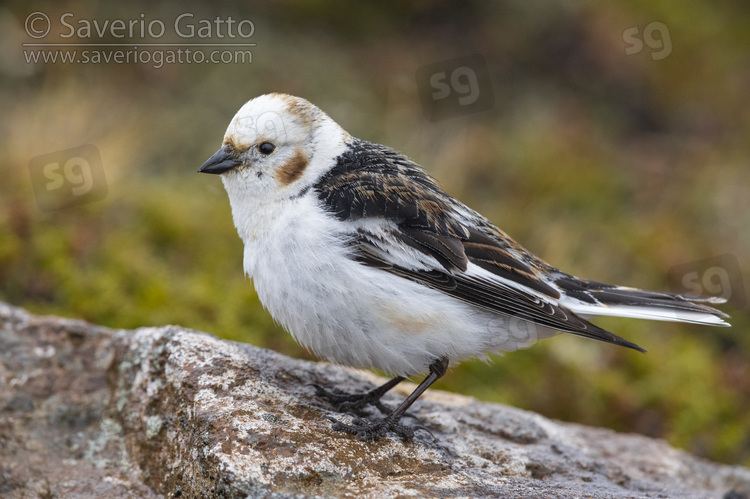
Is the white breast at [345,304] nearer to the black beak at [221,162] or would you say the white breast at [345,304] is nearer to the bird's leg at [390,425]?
the bird's leg at [390,425]

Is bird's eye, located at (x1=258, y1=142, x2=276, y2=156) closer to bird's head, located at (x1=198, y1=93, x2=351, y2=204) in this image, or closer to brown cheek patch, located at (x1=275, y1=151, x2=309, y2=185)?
bird's head, located at (x1=198, y1=93, x2=351, y2=204)

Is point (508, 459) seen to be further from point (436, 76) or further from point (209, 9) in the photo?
point (209, 9)

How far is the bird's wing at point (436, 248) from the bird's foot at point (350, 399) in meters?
0.81

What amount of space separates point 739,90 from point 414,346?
1206 centimetres

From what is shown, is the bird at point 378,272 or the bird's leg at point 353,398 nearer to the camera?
the bird at point 378,272

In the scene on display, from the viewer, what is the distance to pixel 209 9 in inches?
477

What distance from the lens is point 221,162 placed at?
3990mm

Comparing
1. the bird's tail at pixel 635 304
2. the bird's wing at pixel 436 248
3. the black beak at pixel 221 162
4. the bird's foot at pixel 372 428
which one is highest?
the black beak at pixel 221 162

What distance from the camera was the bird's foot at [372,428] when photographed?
361cm

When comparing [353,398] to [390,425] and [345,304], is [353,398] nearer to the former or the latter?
[390,425]

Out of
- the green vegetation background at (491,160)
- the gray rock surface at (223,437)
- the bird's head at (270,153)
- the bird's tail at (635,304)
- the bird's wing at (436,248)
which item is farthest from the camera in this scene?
the green vegetation background at (491,160)

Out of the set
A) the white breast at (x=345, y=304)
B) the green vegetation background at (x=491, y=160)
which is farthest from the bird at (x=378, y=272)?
the green vegetation background at (x=491, y=160)

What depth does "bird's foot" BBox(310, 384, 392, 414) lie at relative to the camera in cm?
404

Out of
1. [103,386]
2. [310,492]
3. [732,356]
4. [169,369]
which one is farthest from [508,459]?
[732,356]
